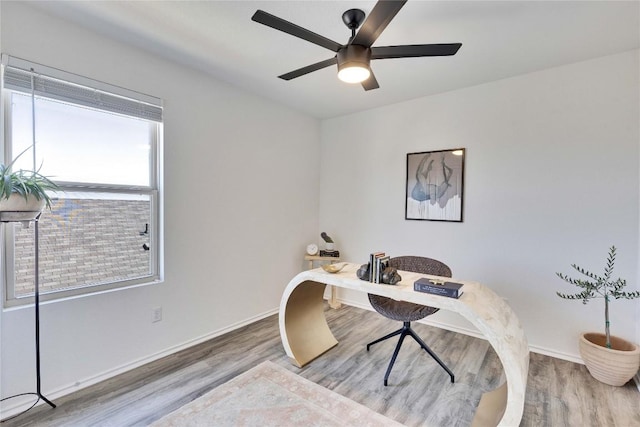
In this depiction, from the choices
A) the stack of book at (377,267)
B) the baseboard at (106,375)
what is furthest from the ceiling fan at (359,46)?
the baseboard at (106,375)

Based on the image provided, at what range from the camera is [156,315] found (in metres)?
2.50

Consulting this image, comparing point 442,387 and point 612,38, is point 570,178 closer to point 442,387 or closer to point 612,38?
point 612,38

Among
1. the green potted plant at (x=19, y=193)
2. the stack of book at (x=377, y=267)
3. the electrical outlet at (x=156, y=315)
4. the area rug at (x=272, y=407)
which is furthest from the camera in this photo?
the electrical outlet at (x=156, y=315)

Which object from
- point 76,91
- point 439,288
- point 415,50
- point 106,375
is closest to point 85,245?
point 106,375

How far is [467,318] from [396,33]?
6.53 feet

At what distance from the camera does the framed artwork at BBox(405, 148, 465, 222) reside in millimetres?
3115

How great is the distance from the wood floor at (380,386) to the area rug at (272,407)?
0.10m

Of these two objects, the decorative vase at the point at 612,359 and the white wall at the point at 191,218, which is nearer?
the white wall at the point at 191,218

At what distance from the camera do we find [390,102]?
3.50 metres

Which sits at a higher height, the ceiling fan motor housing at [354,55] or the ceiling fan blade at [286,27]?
the ceiling fan blade at [286,27]

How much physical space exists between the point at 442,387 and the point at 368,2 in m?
2.68

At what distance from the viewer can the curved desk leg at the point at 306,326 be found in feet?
8.07

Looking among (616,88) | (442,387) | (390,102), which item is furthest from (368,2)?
(442,387)

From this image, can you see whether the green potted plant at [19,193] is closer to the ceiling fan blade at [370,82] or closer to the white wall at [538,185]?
the ceiling fan blade at [370,82]
